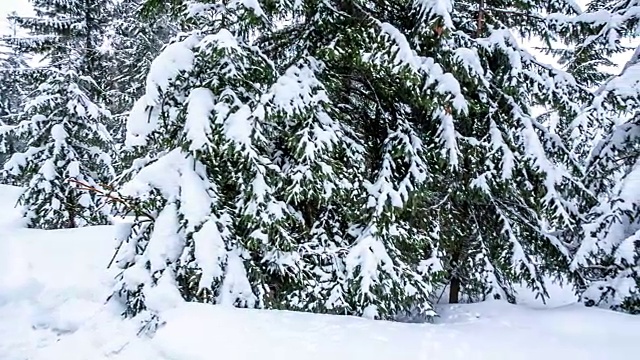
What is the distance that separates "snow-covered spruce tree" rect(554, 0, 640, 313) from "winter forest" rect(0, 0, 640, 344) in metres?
0.02

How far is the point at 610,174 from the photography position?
551 cm

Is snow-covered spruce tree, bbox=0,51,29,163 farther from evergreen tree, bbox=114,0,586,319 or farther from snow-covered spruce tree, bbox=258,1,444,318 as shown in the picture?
snow-covered spruce tree, bbox=258,1,444,318

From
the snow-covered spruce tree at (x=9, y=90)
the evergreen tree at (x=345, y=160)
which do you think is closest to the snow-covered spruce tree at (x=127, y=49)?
the snow-covered spruce tree at (x=9, y=90)

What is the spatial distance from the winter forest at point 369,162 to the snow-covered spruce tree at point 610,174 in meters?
0.02

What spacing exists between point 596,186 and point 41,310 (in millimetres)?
7061

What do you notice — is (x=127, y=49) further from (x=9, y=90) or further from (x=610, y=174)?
(x=610, y=174)

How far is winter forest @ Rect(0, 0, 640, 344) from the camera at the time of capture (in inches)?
166

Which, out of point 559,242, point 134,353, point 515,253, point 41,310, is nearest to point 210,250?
point 134,353

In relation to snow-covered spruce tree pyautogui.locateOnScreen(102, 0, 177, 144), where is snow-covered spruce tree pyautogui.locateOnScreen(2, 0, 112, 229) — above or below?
below

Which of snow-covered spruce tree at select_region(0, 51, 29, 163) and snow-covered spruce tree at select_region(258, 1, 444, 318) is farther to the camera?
snow-covered spruce tree at select_region(0, 51, 29, 163)

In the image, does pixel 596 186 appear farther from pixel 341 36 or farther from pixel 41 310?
pixel 41 310

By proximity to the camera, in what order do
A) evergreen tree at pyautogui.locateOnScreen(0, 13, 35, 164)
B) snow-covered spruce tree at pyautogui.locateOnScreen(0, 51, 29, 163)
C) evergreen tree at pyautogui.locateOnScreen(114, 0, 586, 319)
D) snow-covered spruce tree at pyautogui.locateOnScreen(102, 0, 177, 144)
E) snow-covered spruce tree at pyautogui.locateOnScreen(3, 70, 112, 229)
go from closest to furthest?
evergreen tree at pyautogui.locateOnScreen(114, 0, 586, 319)
snow-covered spruce tree at pyautogui.locateOnScreen(3, 70, 112, 229)
snow-covered spruce tree at pyautogui.locateOnScreen(102, 0, 177, 144)
evergreen tree at pyautogui.locateOnScreen(0, 13, 35, 164)
snow-covered spruce tree at pyautogui.locateOnScreen(0, 51, 29, 163)

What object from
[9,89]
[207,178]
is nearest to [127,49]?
[9,89]

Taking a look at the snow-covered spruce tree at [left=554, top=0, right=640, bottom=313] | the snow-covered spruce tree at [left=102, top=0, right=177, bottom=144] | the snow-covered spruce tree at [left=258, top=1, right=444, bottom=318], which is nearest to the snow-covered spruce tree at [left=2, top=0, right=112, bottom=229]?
the snow-covered spruce tree at [left=102, top=0, right=177, bottom=144]
